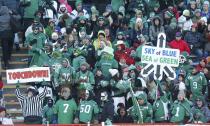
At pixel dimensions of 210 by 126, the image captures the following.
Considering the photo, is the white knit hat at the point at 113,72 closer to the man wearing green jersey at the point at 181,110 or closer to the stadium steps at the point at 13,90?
the man wearing green jersey at the point at 181,110

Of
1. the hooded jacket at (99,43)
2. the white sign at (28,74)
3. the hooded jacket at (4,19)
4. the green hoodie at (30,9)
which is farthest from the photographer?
the green hoodie at (30,9)

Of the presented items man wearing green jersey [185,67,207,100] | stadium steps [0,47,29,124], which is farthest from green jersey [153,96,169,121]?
stadium steps [0,47,29,124]

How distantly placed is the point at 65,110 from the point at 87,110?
0.51 meters

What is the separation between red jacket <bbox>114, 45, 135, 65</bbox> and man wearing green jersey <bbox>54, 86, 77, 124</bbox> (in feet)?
8.42

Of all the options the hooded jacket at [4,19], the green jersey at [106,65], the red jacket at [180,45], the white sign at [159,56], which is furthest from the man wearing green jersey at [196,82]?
the hooded jacket at [4,19]

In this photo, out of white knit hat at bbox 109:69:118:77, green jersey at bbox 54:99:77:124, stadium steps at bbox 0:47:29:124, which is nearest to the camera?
green jersey at bbox 54:99:77:124

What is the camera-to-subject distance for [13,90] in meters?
25.5

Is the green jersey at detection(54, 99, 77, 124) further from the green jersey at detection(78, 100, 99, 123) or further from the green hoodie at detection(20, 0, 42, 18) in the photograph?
the green hoodie at detection(20, 0, 42, 18)

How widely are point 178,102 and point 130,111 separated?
117 cm

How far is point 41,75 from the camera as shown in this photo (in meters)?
22.9

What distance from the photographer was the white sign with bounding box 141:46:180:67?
22719 mm

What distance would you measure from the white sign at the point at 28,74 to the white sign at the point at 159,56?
2297mm

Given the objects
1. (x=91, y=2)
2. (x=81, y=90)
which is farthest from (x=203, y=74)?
(x=91, y=2)

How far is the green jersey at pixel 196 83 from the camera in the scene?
977 inches
